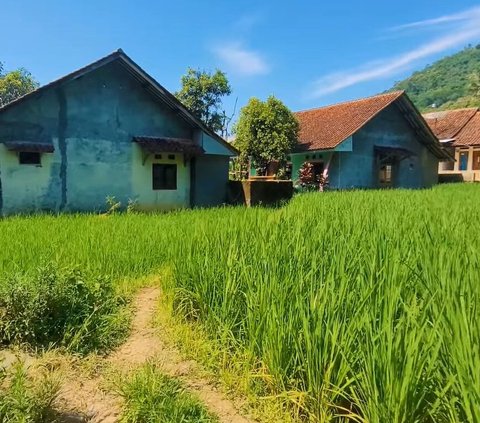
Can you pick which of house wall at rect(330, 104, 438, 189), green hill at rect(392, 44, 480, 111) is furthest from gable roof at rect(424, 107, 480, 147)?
green hill at rect(392, 44, 480, 111)

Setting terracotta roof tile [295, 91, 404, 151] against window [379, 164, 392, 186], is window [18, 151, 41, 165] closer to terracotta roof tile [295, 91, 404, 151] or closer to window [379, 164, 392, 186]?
terracotta roof tile [295, 91, 404, 151]

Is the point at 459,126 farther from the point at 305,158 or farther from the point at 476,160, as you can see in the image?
the point at 305,158

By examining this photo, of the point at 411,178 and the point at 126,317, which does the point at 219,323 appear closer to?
the point at 126,317

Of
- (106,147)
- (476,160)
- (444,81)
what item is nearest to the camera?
(106,147)

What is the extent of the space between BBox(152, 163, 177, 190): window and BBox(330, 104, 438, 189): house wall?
8.28 m

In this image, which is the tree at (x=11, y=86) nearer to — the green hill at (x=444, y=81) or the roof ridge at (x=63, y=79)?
the roof ridge at (x=63, y=79)

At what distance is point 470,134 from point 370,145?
34.0 feet

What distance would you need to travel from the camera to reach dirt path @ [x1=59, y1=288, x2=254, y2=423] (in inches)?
93.7

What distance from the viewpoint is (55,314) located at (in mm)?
3295

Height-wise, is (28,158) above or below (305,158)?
below

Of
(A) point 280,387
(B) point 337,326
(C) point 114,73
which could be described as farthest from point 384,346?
(C) point 114,73

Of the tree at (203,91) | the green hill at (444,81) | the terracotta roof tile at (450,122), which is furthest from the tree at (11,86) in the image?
the green hill at (444,81)

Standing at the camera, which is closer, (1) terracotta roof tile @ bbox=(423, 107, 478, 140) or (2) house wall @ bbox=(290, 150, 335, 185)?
(2) house wall @ bbox=(290, 150, 335, 185)

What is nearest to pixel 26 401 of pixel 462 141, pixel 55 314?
pixel 55 314
